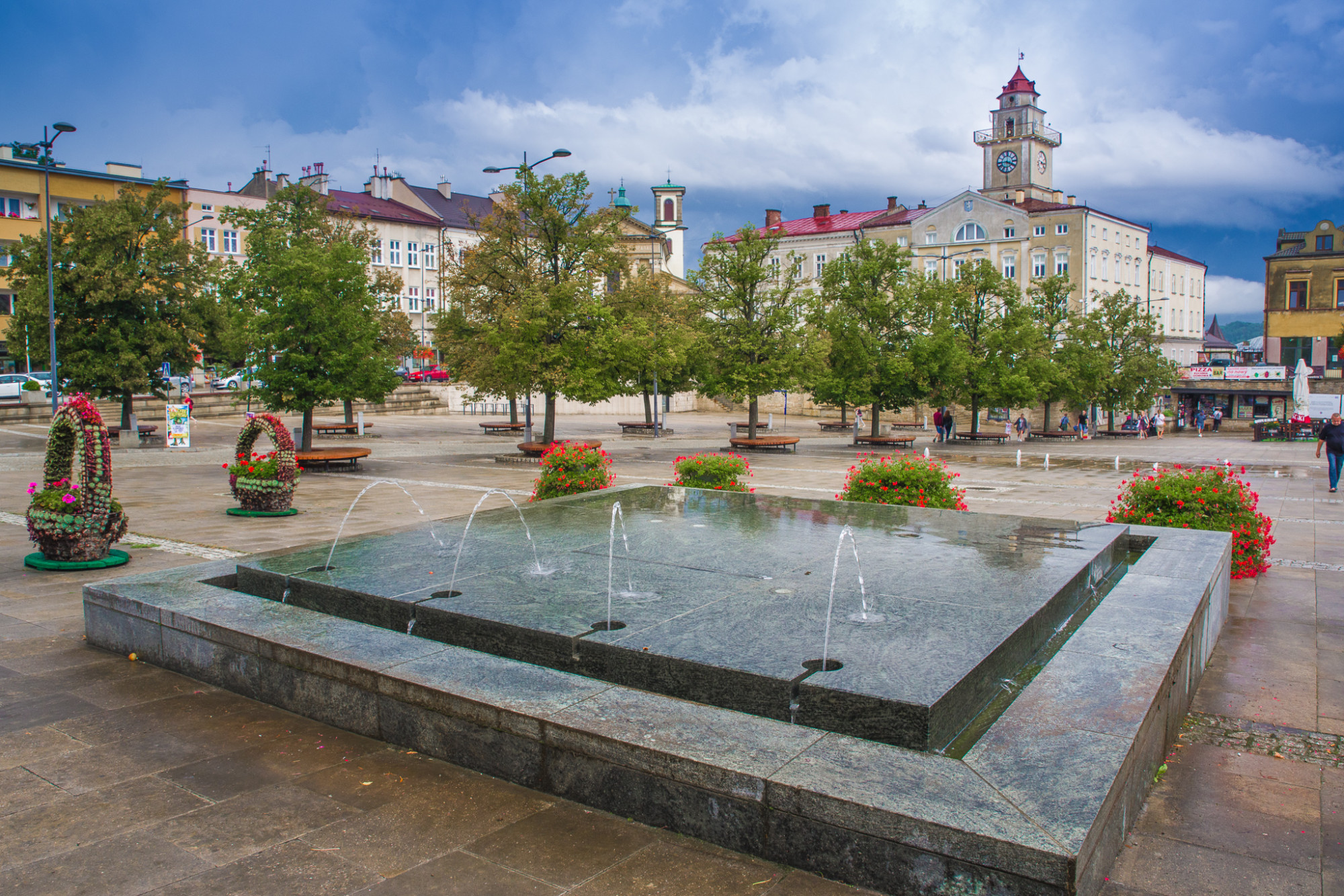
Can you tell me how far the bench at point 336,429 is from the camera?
33.8 meters

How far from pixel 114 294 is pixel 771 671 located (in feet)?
98.4

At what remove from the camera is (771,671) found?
4.50m

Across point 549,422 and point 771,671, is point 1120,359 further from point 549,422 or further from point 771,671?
point 771,671

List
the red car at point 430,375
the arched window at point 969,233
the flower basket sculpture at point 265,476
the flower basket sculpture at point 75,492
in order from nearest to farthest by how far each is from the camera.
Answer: the flower basket sculpture at point 75,492
the flower basket sculpture at point 265,476
the red car at point 430,375
the arched window at point 969,233

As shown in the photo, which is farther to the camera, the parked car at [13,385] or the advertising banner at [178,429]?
the parked car at [13,385]

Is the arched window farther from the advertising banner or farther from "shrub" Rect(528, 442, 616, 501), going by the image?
"shrub" Rect(528, 442, 616, 501)

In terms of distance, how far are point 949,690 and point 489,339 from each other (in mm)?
21355

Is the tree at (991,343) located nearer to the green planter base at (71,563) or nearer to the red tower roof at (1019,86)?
the green planter base at (71,563)

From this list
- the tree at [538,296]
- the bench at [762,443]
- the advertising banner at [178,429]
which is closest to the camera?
the tree at [538,296]

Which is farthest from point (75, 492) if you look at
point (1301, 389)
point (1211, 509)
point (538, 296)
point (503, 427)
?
point (1301, 389)

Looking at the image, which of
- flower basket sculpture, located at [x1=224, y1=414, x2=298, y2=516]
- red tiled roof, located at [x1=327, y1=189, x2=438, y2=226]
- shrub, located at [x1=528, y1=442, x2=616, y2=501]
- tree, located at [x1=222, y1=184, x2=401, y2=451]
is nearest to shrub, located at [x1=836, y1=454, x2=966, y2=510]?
shrub, located at [x1=528, y1=442, x2=616, y2=501]

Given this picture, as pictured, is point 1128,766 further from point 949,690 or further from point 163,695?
point 163,695

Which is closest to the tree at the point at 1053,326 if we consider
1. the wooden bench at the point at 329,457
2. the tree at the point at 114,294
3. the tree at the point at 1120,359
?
the tree at the point at 1120,359

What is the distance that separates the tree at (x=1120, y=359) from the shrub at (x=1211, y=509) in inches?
1447
